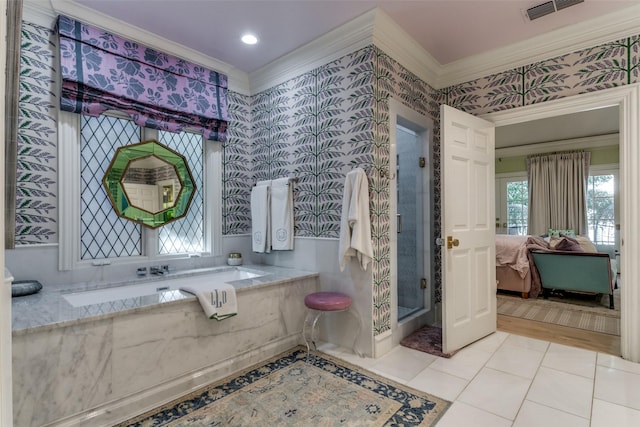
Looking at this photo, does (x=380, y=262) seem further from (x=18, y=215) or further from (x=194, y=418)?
(x=18, y=215)

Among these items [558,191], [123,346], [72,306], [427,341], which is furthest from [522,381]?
[558,191]

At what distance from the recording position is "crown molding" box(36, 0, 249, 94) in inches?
92.1

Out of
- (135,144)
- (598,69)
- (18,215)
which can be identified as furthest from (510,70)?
(18,215)

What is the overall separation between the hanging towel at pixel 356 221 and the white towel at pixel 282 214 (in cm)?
69

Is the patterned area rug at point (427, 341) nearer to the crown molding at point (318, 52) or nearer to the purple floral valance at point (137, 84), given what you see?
the crown molding at point (318, 52)

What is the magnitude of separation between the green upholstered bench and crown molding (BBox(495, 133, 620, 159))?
3.40 m

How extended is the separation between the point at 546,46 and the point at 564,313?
2.83 meters

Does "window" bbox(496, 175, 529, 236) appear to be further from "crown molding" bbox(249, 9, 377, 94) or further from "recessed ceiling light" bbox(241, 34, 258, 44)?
"recessed ceiling light" bbox(241, 34, 258, 44)

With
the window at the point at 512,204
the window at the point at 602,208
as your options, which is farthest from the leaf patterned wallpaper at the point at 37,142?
the window at the point at 602,208

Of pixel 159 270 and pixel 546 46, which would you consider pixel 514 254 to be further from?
pixel 159 270

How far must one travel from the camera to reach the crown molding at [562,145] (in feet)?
20.4

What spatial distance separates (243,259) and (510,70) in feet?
10.4

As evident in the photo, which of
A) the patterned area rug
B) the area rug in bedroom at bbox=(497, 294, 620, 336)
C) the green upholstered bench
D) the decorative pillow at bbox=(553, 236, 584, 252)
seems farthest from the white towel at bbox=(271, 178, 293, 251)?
the decorative pillow at bbox=(553, 236, 584, 252)

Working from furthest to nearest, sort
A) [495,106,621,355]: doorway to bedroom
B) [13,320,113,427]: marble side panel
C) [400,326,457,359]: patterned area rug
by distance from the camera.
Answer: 1. [495,106,621,355]: doorway to bedroom
2. [400,326,457,359]: patterned area rug
3. [13,320,113,427]: marble side panel
